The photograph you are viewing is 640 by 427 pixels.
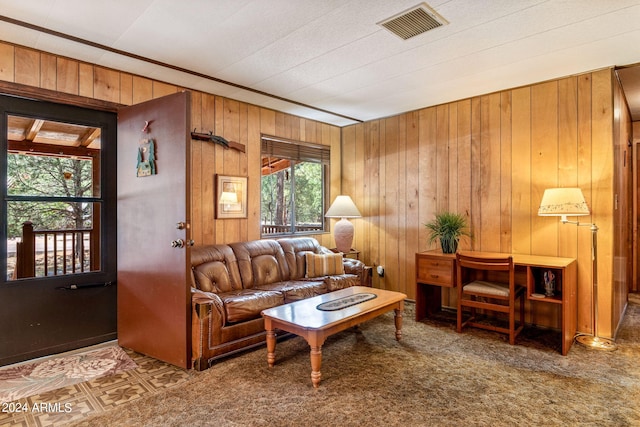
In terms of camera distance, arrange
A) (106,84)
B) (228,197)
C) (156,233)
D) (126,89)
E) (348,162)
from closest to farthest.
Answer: (156,233) < (106,84) < (126,89) < (228,197) < (348,162)

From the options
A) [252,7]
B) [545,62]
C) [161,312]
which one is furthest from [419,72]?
[161,312]

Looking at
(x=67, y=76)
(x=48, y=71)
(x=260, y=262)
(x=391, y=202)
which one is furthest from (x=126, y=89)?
(x=391, y=202)

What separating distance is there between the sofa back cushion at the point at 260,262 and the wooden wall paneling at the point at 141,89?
1715 mm

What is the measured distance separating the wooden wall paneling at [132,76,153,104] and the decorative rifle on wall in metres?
0.55

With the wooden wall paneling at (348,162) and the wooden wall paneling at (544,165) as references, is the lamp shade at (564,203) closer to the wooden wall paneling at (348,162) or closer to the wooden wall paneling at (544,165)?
the wooden wall paneling at (544,165)

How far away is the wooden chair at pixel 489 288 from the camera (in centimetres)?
335

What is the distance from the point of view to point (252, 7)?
239 cm

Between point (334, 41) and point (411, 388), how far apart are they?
104 inches

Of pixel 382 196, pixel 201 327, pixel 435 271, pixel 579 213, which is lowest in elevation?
pixel 201 327

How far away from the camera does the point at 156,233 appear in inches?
118

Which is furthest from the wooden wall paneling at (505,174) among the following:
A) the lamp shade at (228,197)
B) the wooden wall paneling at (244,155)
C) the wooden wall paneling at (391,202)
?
the lamp shade at (228,197)

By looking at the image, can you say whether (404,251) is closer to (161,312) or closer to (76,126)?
(161,312)

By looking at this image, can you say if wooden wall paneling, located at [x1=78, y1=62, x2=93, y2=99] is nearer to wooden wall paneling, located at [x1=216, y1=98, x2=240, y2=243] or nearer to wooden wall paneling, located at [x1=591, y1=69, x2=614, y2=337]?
wooden wall paneling, located at [x1=216, y1=98, x2=240, y2=243]

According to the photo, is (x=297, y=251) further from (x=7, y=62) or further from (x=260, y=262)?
(x=7, y=62)
